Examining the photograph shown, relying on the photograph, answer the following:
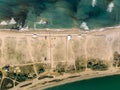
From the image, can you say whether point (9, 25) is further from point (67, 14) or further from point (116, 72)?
point (116, 72)

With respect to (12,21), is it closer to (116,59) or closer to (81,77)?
(81,77)

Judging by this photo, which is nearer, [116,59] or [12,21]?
[12,21]

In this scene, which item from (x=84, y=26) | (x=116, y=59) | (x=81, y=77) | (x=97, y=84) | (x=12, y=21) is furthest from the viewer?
(x=116, y=59)

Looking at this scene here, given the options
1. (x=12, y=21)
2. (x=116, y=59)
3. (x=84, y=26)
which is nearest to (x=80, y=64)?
(x=116, y=59)

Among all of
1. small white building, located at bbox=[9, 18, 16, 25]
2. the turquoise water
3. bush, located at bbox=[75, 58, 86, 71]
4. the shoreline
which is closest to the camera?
small white building, located at bbox=[9, 18, 16, 25]

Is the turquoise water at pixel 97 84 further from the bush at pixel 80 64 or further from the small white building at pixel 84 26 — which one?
the small white building at pixel 84 26

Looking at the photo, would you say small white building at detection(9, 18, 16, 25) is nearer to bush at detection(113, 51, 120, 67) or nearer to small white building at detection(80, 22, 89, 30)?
small white building at detection(80, 22, 89, 30)

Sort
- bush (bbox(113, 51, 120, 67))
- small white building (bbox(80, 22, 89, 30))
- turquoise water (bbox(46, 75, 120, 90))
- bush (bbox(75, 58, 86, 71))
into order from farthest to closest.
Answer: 1. bush (bbox(113, 51, 120, 67))
2. small white building (bbox(80, 22, 89, 30))
3. bush (bbox(75, 58, 86, 71))
4. turquoise water (bbox(46, 75, 120, 90))

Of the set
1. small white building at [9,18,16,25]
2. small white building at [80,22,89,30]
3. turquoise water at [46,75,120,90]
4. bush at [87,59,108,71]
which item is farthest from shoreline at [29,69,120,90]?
small white building at [9,18,16,25]

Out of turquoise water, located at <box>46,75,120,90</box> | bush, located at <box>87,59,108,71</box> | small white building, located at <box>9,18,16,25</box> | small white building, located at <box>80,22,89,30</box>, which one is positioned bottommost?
Result: turquoise water, located at <box>46,75,120,90</box>

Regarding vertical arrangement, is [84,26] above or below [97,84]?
above
